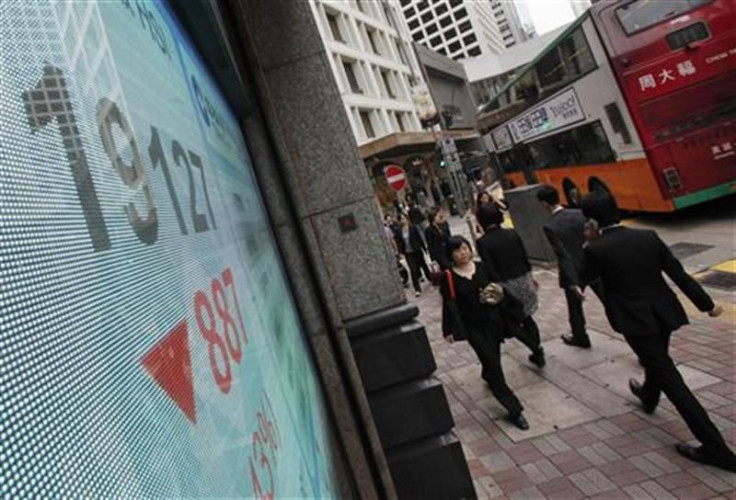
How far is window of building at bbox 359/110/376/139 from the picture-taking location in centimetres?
3341

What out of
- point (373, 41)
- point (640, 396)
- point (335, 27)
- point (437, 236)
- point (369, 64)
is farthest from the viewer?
point (373, 41)

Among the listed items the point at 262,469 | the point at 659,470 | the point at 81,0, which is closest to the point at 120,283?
the point at 81,0

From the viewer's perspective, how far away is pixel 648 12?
392 inches

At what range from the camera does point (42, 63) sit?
730mm

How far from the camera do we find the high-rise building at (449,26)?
103m

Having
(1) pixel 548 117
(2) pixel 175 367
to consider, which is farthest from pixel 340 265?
(1) pixel 548 117

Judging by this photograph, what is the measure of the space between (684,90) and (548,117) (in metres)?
4.32

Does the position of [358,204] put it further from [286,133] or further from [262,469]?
[262,469]

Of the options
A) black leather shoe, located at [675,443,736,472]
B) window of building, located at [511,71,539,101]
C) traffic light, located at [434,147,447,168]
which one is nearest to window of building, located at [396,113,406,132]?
traffic light, located at [434,147,447,168]

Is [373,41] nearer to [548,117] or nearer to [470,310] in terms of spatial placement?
[548,117]

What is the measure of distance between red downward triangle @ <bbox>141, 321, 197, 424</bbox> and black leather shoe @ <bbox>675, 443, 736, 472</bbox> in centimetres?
374

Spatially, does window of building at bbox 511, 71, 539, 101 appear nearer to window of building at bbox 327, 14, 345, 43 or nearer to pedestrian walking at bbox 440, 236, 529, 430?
pedestrian walking at bbox 440, 236, 529, 430

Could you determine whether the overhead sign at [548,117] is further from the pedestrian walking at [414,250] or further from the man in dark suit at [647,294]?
the man in dark suit at [647,294]

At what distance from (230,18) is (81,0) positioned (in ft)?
9.91
